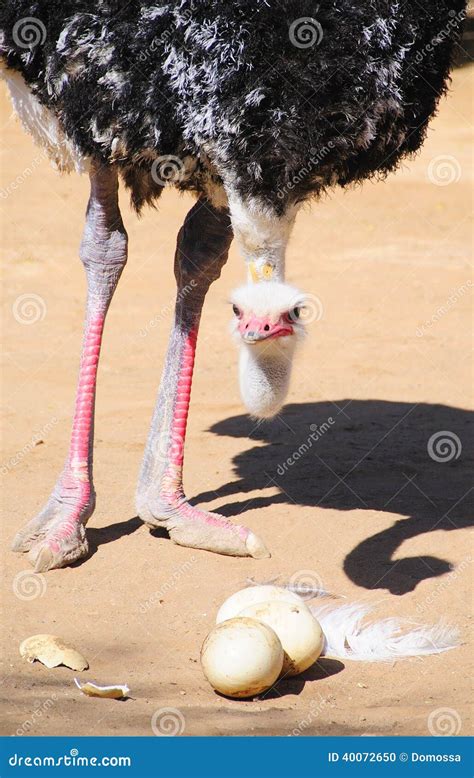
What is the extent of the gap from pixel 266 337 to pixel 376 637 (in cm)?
135

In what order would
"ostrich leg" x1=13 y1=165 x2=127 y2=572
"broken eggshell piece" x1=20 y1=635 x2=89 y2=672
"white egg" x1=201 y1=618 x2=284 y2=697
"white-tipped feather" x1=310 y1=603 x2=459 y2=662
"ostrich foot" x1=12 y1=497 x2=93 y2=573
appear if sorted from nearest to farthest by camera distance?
1. "white egg" x1=201 y1=618 x2=284 y2=697
2. "broken eggshell piece" x1=20 y1=635 x2=89 y2=672
3. "white-tipped feather" x1=310 y1=603 x2=459 y2=662
4. "ostrich foot" x1=12 y1=497 x2=93 y2=573
5. "ostrich leg" x1=13 y1=165 x2=127 y2=572

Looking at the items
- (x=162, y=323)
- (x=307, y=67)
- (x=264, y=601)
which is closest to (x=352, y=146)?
(x=307, y=67)

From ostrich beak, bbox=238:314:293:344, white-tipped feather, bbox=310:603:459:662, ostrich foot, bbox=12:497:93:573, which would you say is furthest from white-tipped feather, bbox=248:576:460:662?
ostrich beak, bbox=238:314:293:344

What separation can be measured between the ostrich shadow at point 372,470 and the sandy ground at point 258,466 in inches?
0.6

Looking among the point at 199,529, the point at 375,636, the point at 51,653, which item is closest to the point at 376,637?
the point at 375,636

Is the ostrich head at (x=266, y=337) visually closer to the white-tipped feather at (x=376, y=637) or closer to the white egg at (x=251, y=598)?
the white egg at (x=251, y=598)

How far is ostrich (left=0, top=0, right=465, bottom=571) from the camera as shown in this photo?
402cm

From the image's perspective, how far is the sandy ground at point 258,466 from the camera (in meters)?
3.95

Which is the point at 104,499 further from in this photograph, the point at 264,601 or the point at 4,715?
the point at 4,715

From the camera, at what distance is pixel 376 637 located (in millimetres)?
4359

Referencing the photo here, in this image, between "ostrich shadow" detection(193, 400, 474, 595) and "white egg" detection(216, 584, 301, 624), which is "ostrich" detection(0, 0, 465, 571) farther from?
"ostrich shadow" detection(193, 400, 474, 595)

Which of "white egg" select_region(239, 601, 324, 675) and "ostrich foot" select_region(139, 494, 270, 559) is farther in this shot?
"ostrich foot" select_region(139, 494, 270, 559)

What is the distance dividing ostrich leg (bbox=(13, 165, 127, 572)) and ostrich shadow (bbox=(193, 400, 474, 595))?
0.83 meters

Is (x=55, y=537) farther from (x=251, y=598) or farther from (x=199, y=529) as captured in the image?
(x=251, y=598)
